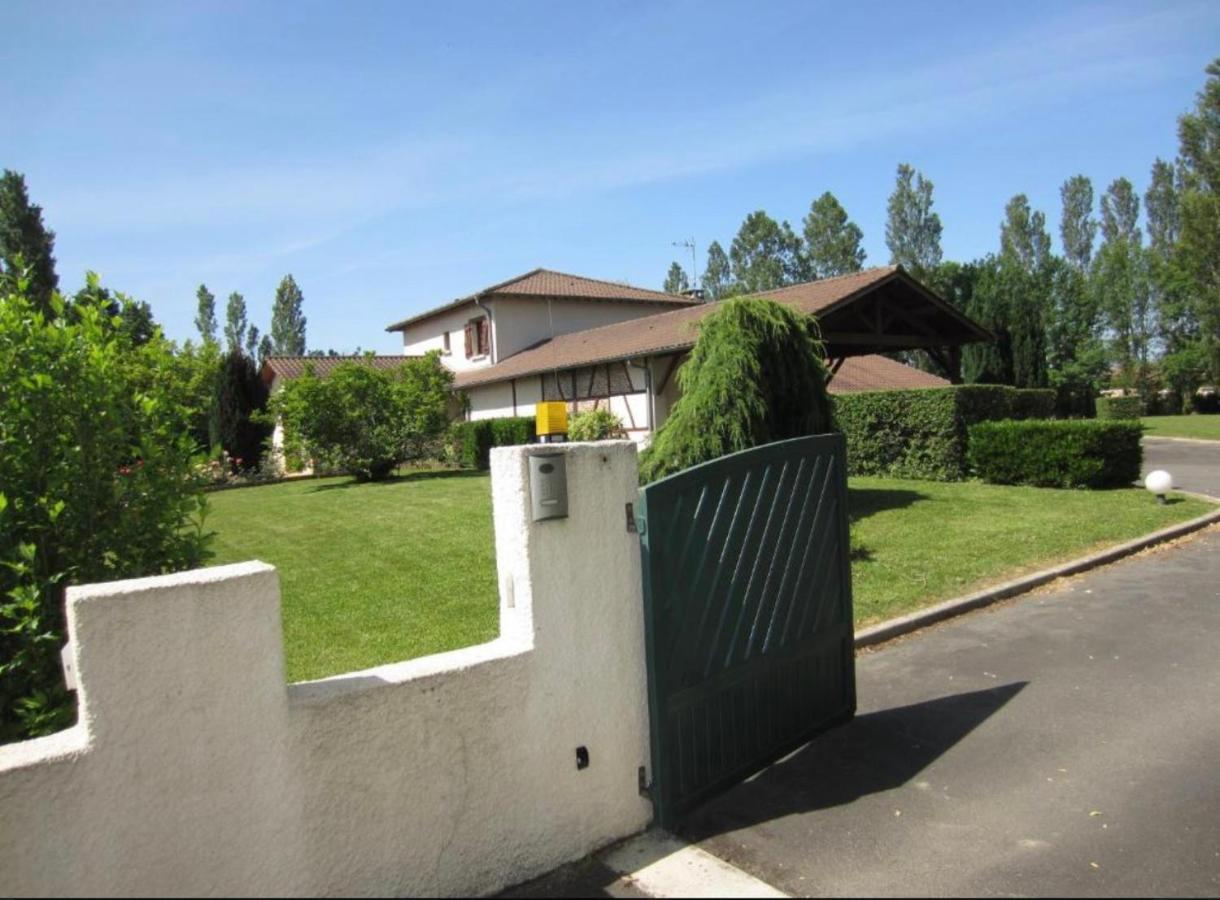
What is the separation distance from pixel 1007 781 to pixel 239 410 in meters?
32.1

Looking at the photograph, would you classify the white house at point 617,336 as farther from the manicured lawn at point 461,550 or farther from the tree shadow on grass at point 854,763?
the tree shadow on grass at point 854,763

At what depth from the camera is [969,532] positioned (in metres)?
10.3

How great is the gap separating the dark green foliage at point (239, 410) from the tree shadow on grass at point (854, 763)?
28792mm

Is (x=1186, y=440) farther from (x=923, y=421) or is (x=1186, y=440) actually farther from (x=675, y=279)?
(x=675, y=279)

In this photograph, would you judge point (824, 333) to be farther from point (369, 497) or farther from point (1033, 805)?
point (1033, 805)

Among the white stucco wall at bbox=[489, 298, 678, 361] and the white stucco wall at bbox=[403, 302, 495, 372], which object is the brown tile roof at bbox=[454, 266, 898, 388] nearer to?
the white stucco wall at bbox=[489, 298, 678, 361]

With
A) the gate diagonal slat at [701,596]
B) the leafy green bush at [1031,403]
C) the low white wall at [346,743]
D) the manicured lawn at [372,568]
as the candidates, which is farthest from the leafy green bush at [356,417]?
the low white wall at [346,743]

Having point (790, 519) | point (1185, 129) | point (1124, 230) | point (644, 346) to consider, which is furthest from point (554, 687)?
point (1124, 230)

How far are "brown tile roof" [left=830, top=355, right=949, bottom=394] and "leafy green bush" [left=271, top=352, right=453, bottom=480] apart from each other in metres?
13.8

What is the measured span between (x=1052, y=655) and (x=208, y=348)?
117 ft

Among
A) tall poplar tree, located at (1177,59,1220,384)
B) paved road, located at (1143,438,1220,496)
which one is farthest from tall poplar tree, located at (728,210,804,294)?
paved road, located at (1143,438,1220,496)

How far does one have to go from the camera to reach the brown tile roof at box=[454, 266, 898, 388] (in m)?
17.6

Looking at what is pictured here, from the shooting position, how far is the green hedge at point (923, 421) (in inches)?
625

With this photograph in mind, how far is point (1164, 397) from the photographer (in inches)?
1874
